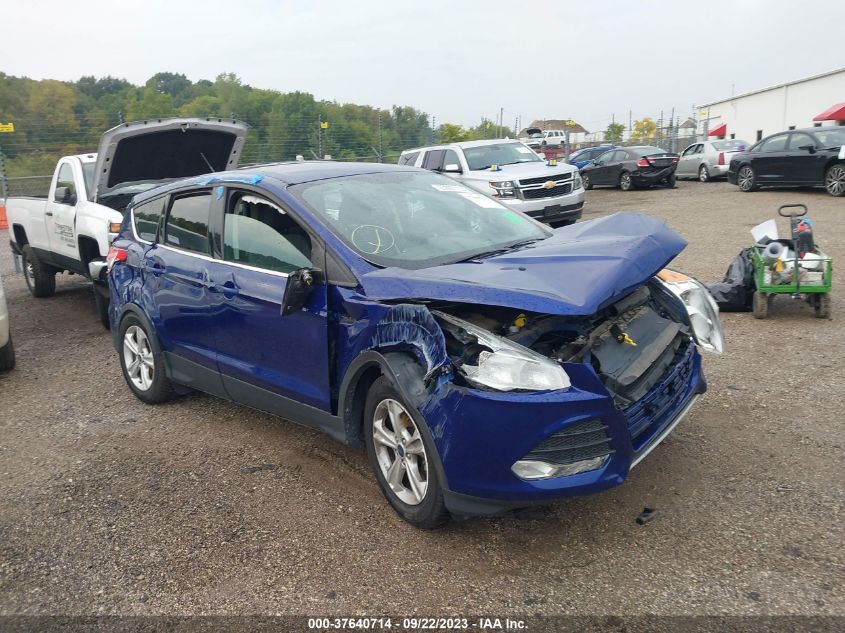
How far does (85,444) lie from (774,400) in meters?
4.69

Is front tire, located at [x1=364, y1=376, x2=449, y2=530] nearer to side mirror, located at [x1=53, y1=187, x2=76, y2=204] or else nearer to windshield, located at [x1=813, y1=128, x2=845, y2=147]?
side mirror, located at [x1=53, y1=187, x2=76, y2=204]

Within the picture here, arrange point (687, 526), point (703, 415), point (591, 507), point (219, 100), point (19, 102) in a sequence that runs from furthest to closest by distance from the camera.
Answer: point (219, 100), point (19, 102), point (703, 415), point (591, 507), point (687, 526)

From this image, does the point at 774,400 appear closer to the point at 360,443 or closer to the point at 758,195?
the point at 360,443

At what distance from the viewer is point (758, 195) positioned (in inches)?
706

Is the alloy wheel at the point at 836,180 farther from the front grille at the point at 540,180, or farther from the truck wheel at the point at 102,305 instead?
the truck wheel at the point at 102,305

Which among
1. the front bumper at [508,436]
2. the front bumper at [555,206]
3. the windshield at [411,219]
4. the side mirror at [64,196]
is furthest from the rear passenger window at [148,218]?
the front bumper at [555,206]

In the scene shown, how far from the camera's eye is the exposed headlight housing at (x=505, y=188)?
13.2 m

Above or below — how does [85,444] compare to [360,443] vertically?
below

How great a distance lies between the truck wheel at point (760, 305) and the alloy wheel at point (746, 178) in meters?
12.9

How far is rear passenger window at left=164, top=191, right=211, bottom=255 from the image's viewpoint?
486 centimetres

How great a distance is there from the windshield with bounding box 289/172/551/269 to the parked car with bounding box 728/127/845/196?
13970 millimetres

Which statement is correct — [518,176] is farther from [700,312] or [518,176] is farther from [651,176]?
[651,176]

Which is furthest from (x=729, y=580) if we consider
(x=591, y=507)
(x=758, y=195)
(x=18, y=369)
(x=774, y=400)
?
(x=758, y=195)

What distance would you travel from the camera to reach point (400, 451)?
355 cm
